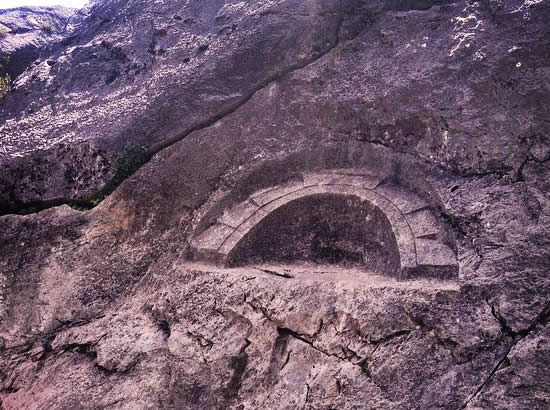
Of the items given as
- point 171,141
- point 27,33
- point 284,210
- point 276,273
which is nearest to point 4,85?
point 27,33

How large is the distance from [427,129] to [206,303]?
4224 millimetres

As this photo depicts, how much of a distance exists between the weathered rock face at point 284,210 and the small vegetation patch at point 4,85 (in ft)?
0.89

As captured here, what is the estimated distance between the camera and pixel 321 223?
7312mm

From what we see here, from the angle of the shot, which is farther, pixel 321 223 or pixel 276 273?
pixel 321 223

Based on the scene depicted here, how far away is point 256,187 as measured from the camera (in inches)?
308

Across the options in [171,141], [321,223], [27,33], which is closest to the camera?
[321,223]

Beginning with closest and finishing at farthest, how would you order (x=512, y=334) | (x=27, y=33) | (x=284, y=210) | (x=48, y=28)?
1. (x=512, y=334)
2. (x=284, y=210)
3. (x=27, y=33)
4. (x=48, y=28)

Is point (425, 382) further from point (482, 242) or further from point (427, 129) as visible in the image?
point (427, 129)

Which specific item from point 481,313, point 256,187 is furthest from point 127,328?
point 481,313

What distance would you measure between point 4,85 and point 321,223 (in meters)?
7.97

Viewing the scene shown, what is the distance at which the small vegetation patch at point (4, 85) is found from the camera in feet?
32.3

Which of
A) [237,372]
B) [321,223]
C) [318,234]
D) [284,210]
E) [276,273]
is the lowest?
[237,372]

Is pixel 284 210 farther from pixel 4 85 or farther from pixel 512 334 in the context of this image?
pixel 4 85

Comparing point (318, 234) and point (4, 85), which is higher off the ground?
point (4, 85)
